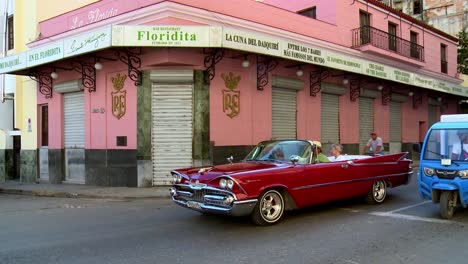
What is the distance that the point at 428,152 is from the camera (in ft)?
26.7

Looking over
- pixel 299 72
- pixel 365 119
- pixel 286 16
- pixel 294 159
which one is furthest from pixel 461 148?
pixel 365 119

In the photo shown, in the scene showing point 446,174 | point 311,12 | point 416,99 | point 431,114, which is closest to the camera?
point 446,174

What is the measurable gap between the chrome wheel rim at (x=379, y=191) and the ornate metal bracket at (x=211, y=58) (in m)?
6.15

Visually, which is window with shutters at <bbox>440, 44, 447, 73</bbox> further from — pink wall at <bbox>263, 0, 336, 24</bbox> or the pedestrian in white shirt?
the pedestrian in white shirt

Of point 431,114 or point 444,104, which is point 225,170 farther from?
point 444,104

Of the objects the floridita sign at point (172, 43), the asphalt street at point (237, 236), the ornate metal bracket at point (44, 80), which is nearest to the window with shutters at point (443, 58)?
the floridita sign at point (172, 43)

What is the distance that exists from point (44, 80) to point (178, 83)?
6.56m

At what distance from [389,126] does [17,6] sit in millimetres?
18360

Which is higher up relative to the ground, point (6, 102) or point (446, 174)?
point (6, 102)

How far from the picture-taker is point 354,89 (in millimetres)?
19391

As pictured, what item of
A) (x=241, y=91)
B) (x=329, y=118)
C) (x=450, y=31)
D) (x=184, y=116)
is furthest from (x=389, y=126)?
(x=450, y=31)

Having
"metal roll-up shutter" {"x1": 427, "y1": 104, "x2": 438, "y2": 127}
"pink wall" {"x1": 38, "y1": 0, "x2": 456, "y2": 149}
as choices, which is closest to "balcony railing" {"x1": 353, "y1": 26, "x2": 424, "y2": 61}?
"pink wall" {"x1": 38, "y1": 0, "x2": 456, "y2": 149}

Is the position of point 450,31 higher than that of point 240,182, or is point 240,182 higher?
point 450,31

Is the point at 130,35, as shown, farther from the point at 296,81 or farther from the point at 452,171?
the point at 452,171
